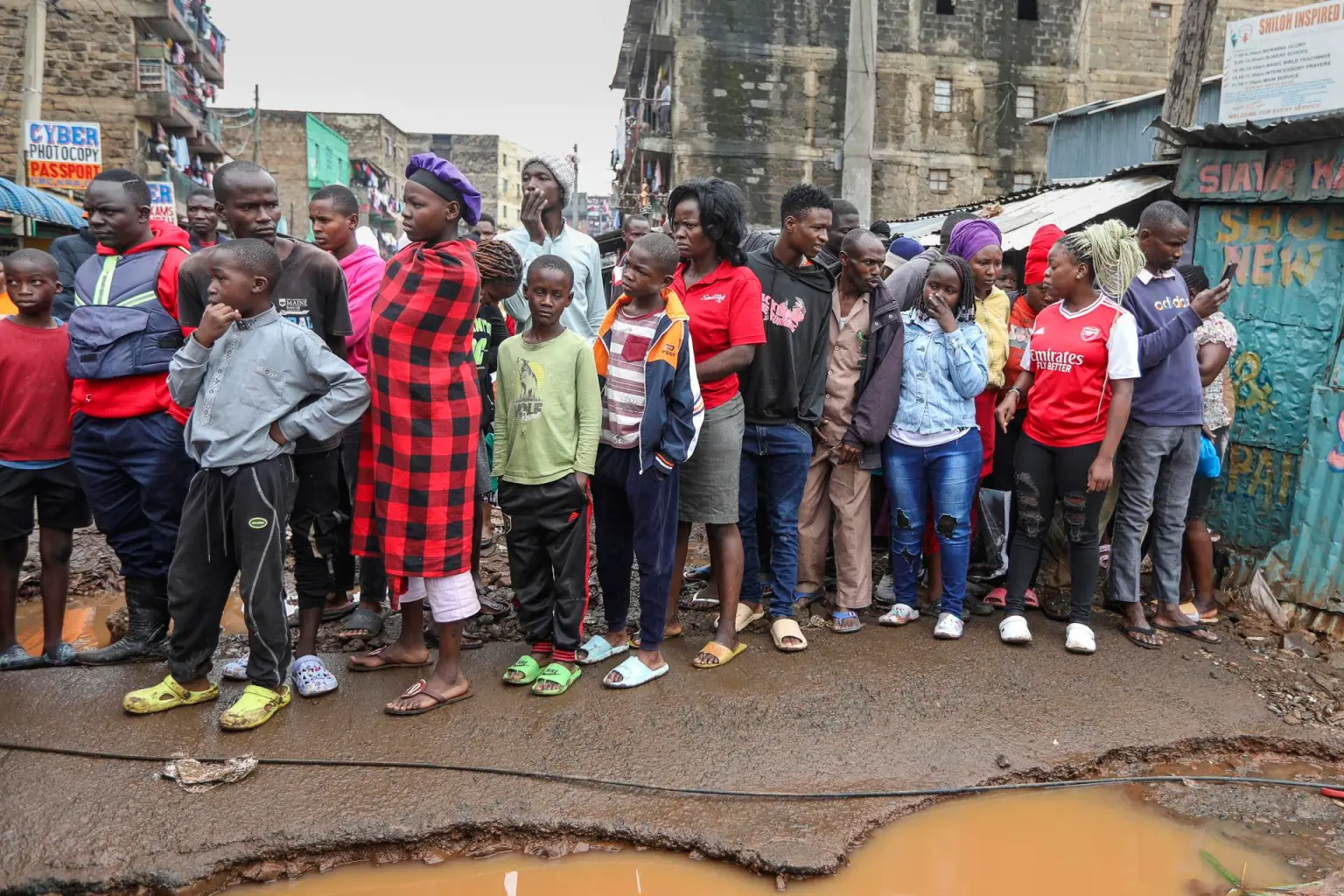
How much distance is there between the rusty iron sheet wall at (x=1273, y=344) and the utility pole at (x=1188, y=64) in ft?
5.99

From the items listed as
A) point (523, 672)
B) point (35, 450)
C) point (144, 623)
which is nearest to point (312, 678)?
point (523, 672)

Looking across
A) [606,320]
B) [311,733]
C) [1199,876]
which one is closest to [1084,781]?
[1199,876]

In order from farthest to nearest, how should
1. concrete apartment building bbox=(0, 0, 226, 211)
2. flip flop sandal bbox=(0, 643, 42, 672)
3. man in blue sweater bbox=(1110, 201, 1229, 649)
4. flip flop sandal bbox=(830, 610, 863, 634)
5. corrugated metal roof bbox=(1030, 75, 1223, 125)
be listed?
concrete apartment building bbox=(0, 0, 226, 211)
corrugated metal roof bbox=(1030, 75, 1223, 125)
flip flop sandal bbox=(830, 610, 863, 634)
man in blue sweater bbox=(1110, 201, 1229, 649)
flip flop sandal bbox=(0, 643, 42, 672)

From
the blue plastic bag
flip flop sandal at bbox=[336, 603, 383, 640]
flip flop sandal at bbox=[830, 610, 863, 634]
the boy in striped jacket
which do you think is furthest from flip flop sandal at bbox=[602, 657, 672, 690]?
the blue plastic bag

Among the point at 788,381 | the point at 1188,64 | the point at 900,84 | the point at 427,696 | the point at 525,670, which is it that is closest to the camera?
the point at 427,696

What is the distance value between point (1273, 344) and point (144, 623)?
5.79m

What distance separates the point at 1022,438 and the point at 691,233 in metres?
1.87

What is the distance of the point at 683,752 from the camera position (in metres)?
3.30

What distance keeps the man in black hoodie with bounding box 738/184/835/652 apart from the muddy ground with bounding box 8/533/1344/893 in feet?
1.32

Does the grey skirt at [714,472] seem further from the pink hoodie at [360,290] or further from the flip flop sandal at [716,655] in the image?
the pink hoodie at [360,290]

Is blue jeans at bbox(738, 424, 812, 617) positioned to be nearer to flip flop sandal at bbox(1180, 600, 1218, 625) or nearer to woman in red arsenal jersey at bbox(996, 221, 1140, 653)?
woman in red arsenal jersey at bbox(996, 221, 1140, 653)

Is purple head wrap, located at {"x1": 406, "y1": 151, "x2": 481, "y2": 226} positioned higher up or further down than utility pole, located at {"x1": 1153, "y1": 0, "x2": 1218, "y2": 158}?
further down

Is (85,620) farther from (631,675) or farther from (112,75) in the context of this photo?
(112,75)

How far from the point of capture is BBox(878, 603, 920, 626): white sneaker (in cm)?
454
